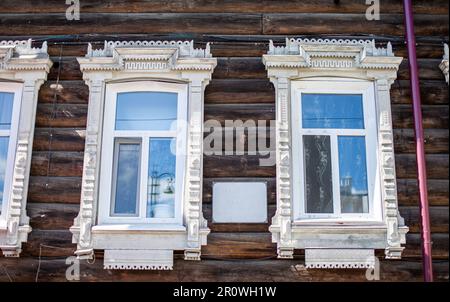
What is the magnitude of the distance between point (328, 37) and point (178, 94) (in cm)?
177

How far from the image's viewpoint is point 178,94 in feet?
18.2

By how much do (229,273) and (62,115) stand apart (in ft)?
7.85

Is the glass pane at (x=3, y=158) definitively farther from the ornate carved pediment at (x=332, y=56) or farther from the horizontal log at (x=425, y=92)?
the horizontal log at (x=425, y=92)

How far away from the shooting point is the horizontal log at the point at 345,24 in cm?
576

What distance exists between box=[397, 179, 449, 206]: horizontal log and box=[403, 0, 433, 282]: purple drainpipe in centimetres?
14

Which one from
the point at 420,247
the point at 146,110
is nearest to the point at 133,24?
the point at 146,110

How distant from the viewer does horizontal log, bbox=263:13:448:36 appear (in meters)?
5.76

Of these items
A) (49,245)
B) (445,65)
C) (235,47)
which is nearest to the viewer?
(49,245)

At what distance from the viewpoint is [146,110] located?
18.2 feet

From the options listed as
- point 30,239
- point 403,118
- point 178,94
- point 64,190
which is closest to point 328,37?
point 403,118

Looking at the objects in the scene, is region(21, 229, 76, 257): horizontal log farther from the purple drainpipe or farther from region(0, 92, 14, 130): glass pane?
the purple drainpipe

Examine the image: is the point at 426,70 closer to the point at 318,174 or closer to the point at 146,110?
the point at 318,174

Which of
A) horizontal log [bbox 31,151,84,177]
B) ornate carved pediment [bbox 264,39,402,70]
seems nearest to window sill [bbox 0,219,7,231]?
horizontal log [bbox 31,151,84,177]

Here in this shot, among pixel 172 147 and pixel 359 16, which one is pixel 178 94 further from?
pixel 359 16
